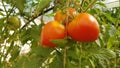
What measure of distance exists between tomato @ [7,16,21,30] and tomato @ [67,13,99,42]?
16.5 inches

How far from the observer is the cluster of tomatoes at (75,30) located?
19.1 inches

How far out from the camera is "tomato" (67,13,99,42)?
0.48m

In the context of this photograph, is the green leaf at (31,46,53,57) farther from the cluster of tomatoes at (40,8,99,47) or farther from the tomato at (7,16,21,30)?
the tomato at (7,16,21,30)

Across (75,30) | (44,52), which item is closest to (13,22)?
(44,52)

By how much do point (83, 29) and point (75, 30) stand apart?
0.05 ft

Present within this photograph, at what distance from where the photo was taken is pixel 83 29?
19.2 inches

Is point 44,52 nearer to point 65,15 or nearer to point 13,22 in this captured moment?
point 65,15

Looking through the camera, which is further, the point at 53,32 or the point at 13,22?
the point at 13,22

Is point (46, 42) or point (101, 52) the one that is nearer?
point (46, 42)

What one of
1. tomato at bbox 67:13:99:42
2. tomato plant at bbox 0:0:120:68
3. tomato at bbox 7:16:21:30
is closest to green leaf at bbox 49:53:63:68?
tomato plant at bbox 0:0:120:68

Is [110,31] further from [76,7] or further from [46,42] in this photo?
[46,42]

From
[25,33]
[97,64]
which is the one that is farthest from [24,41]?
[97,64]

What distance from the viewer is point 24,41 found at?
90cm

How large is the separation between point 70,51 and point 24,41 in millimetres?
322
